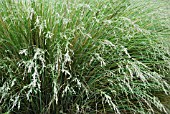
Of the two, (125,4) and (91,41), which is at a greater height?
(125,4)

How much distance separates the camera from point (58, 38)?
1.58m

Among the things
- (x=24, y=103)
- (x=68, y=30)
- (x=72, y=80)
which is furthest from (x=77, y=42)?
(x=24, y=103)

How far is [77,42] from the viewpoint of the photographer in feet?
5.25

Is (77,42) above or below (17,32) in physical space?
below

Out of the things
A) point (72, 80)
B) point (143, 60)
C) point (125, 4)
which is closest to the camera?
point (72, 80)

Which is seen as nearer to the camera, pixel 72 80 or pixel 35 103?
pixel 72 80

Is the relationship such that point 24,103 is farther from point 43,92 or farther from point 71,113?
point 71,113

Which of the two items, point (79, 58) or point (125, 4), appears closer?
point (79, 58)

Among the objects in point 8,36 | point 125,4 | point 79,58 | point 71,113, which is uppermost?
point 125,4

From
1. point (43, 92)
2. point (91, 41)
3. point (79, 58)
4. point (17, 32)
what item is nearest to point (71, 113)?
point (43, 92)

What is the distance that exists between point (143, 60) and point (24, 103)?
0.85 meters

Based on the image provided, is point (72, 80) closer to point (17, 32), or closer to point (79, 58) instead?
point (79, 58)

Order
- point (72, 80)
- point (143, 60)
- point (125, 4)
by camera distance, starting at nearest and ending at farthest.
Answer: point (72, 80), point (143, 60), point (125, 4)

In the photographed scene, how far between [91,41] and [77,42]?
10 cm
